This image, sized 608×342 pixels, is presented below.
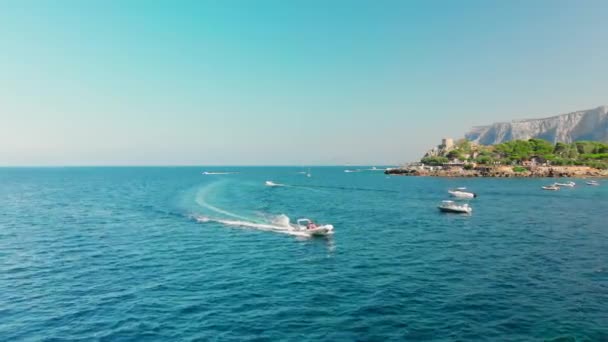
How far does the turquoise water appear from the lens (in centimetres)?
2453

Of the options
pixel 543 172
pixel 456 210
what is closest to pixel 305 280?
pixel 456 210

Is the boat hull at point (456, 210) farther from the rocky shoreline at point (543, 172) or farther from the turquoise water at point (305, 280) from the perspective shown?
the rocky shoreline at point (543, 172)

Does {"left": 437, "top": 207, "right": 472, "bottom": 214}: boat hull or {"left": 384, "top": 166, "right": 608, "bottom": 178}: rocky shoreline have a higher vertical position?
{"left": 384, "top": 166, "right": 608, "bottom": 178}: rocky shoreline

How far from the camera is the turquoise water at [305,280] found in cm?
2453

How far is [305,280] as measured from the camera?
113 feet

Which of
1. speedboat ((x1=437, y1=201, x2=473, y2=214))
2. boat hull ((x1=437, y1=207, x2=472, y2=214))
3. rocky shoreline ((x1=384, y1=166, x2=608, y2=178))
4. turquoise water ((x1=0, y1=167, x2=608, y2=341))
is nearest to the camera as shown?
turquoise water ((x1=0, y1=167, x2=608, y2=341))

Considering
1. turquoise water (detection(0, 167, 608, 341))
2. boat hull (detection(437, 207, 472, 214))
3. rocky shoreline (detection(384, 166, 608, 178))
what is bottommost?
turquoise water (detection(0, 167, 608, 341))

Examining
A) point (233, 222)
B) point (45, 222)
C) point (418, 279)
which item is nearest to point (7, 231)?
point (45, 222)

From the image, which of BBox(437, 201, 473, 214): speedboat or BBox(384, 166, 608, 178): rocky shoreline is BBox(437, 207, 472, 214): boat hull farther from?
BBox(384, 166, 608, 178): rocky shoreline

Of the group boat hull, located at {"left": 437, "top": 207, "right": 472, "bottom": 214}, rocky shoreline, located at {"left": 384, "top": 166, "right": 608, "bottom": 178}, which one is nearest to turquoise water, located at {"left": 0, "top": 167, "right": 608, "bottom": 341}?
boat hull, located at {"left": 437, "top": 207, "right": 472, "bottom": 214}

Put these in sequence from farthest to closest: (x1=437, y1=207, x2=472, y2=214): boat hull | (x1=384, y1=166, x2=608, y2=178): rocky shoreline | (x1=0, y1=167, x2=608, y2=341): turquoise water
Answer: (x1=384, y1=166, x2=608, y2=178): rocky shoreline, (x1=437, y1=207, x2=472, y2=214): boat hull, (x1=0, y1=167, x2=608, y2=341): turquoise water

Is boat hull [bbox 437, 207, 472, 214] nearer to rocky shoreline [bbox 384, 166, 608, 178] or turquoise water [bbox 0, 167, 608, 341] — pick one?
turquoise water [bbox 0, 167, 608, 341]

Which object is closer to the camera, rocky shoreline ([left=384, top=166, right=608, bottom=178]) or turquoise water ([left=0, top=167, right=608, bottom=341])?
turquoise water ([left=0, top=167, right=608, bottom=341])

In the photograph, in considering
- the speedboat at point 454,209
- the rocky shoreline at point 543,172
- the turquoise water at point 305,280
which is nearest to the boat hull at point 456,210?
the speedboat at point 454,209
